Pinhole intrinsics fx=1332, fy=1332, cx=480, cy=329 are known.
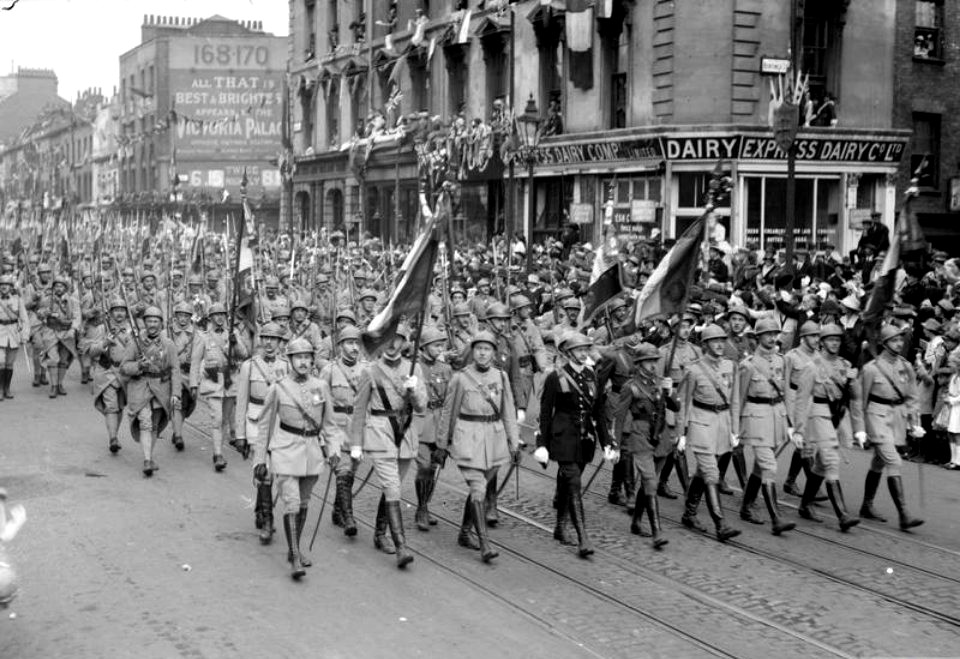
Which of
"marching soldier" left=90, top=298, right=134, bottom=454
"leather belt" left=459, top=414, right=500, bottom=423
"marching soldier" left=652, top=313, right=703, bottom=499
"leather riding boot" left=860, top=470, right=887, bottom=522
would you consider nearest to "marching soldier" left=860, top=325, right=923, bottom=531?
"leather riding boot" left=860, top=470, right=887, bottom=522

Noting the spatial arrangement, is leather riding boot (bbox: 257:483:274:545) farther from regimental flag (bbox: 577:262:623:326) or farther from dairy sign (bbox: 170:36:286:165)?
dairy sign (bbox: 170:36:286:165)

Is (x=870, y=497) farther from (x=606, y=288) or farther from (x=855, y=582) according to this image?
(x=606, y=288)

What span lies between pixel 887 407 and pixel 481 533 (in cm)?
403

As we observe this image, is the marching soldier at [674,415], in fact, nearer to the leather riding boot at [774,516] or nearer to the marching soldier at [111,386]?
the leather riding boot at [774,516]

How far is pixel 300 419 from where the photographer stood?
9.99 m

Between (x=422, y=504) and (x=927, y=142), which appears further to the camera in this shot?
(x=927, y=142)

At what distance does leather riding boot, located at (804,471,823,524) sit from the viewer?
11.7 m

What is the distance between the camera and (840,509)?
11.3 m

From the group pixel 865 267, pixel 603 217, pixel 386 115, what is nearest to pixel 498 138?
pixel 603 217

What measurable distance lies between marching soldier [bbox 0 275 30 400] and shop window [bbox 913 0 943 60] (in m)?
19.6

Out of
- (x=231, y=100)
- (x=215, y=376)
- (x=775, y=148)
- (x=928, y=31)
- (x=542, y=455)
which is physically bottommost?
(x=542, y=455)

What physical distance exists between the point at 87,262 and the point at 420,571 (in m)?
20.1

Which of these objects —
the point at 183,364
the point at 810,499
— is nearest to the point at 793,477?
the point at 810,499

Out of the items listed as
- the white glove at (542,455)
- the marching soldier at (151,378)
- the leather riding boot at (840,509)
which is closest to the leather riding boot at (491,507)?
the white glove at (542,455)
